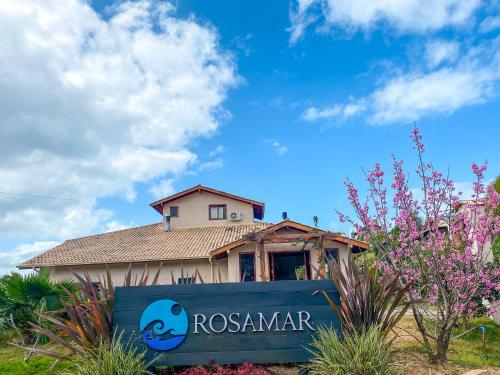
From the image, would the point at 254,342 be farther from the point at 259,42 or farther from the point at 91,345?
the point at 259,42

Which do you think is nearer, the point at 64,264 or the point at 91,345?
the point at 91,345

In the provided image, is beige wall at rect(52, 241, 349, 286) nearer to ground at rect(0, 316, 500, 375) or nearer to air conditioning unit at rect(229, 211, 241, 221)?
air conditioning unit at rect(229, 211, 241, 221)

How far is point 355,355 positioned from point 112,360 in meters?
3.10

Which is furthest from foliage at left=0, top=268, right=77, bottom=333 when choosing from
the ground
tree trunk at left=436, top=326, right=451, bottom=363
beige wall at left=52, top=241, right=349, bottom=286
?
tree trunk at left=436, top=326, right=451, bottom=363

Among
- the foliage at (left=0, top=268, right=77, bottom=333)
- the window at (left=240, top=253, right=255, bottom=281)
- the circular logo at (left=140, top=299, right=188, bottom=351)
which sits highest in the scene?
the window at (left=240, top=253, right=255, bottom=281)

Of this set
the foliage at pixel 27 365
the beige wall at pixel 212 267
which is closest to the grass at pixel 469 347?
the foliage at pixel 27 365

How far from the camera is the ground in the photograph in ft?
20.7

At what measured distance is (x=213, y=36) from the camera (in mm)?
12484

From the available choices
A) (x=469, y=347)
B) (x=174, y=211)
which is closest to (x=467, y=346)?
(x=469, y=347)

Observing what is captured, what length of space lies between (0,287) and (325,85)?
34.0ft

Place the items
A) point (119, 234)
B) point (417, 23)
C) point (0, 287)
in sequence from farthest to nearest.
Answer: point (119, 234)
point (0, 287)
point (417, 23)

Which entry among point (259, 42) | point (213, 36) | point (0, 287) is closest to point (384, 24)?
point (259, 42)

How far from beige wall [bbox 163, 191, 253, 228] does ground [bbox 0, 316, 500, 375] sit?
46.2 feet

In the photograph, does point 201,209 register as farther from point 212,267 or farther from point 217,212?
point 212,267
